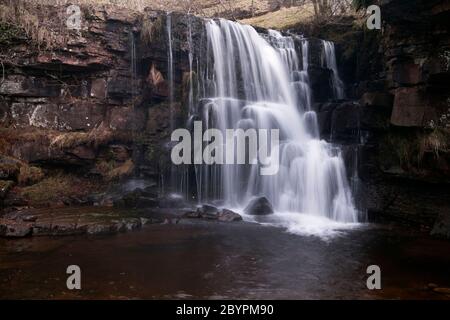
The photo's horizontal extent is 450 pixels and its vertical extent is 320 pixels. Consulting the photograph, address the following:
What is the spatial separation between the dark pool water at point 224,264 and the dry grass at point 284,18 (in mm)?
12028

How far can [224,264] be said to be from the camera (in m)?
7.19

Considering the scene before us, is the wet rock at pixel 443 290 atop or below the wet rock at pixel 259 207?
below

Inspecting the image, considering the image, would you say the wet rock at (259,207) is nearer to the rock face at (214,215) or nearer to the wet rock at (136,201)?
the rock face at (214,215)

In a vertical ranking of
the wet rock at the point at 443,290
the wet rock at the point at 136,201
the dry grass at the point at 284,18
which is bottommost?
the wet rock at the point at 443,290

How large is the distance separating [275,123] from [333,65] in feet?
13.5

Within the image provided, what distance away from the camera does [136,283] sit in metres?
6.16

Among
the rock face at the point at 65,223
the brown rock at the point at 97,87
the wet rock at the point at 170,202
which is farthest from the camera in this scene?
the brown rock at the point at 97,87

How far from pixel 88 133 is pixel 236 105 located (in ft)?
16.4

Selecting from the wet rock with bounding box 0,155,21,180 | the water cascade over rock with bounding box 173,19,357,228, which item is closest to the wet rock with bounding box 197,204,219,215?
the water cascade over rock with bounding box 173,19,357,228

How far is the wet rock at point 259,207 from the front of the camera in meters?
11.5

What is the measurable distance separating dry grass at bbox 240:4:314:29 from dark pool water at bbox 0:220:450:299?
12.0 metres

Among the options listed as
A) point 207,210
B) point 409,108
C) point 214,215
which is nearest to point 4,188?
point 207,210

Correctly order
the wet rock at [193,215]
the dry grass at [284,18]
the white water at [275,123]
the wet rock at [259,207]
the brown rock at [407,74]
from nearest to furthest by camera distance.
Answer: the brown rock at [407,74] → the wet rock at [193,215] → the wet rock at [259,207] → the white water at [275,123] → the dry grass at [284,18]

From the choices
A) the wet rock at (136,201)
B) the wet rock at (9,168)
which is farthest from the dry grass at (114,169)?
the wet rock at (9,168)
